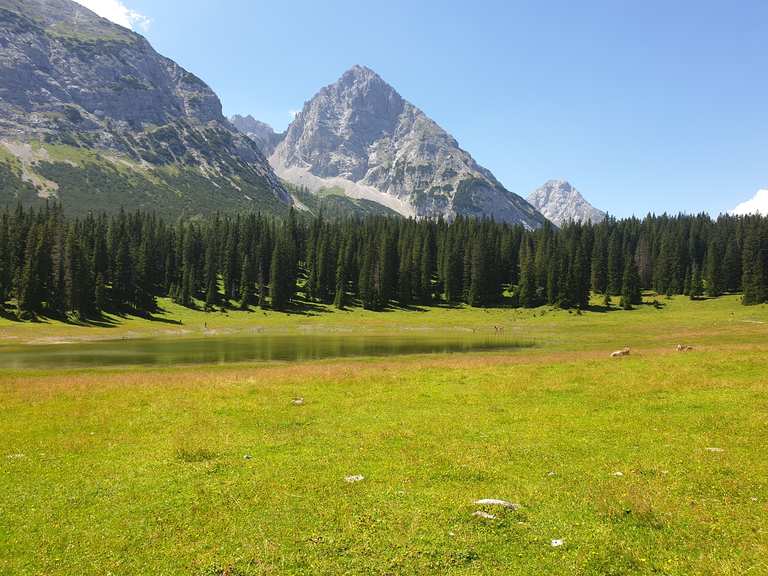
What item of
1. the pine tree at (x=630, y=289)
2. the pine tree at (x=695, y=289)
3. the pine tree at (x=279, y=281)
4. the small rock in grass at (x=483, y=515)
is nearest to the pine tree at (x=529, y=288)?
the pine tree at (x=630, y=289)

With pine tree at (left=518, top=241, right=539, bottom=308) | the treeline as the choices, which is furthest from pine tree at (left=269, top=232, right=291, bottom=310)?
pine tree at (left=518, top=241, right=539, bottom=308)

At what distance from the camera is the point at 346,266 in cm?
15675

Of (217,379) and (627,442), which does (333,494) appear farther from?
(217,379)

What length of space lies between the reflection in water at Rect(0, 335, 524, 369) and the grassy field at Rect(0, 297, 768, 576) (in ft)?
92.1

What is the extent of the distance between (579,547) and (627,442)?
9.31 meters

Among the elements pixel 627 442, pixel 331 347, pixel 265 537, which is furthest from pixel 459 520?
pixel 331 347

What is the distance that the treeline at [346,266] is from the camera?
117 m

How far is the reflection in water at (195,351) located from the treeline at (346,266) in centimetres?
4246

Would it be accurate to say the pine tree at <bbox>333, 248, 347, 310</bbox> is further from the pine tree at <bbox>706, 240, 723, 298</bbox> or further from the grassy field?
the grassy field

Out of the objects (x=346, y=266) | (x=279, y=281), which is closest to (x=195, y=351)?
(x=279, y=281)

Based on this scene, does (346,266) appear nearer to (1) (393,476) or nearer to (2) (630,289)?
(2) (630,289)

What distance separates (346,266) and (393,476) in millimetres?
141979

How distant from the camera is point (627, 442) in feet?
62.2

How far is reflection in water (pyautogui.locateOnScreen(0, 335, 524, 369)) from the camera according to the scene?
5978 cm
